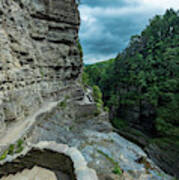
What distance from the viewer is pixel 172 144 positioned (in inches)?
633

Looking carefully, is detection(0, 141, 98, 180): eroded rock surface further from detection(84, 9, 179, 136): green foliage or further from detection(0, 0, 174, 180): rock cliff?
detection(84, 9, 179, 136): green foliage

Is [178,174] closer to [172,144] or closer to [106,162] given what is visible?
[172,144]

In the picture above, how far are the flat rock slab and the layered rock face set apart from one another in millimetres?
2323

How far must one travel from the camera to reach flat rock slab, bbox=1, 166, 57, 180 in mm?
3341

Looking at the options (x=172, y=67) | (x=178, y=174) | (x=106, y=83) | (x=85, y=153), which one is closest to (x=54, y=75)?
(x=85, y=153)

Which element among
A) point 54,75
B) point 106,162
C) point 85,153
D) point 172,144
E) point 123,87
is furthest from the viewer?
point 123,87

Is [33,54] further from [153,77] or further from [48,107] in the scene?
[153,77]

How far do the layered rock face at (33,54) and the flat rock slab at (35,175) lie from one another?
7.62 feet

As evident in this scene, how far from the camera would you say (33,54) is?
9430 mm

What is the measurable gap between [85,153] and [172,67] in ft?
84.7

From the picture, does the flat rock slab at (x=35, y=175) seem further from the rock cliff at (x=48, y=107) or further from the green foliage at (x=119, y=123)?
the green foliage at (x=119, y=123)

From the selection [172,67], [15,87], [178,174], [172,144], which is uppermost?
[172,67]

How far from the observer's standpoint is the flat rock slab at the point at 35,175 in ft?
11.0

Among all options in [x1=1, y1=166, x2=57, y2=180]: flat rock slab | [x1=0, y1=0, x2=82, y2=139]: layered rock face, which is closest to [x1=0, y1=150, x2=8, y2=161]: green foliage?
[x1=1, y1=166, x2=57, y2=180]: flat rock slab
